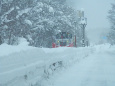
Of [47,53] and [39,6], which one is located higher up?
[39,6]

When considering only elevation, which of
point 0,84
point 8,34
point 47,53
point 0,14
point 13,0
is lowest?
point 0,84

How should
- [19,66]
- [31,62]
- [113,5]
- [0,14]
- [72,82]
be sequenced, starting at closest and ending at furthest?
[19,66], [31,62], [72,82], [0,14], [113,5]

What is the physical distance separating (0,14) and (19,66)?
13267mm

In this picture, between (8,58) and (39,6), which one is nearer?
(8,58)

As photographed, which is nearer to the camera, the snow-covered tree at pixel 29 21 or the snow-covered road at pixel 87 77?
the snow-covered road at pixel 87 77

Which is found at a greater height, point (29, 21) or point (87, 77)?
point (29, 21)

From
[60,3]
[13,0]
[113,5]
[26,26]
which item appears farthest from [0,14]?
[113,5]

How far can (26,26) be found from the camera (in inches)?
771

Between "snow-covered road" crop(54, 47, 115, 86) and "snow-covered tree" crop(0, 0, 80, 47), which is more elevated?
"snow-covered tree" crop(0, 0, 80, 47)

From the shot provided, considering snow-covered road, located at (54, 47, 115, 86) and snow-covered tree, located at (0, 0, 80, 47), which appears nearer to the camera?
snow-covered road, located at (54, 47, 115, 86)

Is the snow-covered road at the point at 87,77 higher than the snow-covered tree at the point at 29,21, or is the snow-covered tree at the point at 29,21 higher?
the snow-covered tree at the point at 29,21

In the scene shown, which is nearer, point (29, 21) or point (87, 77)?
point (87, 77)

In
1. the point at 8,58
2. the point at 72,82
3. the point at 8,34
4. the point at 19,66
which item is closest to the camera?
the point at 8,58

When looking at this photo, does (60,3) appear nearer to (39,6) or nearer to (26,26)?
(39,6)
